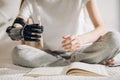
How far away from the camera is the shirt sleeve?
1252 mm

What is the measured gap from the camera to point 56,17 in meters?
1.28

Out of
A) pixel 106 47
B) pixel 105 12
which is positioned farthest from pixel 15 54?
pixel 105 12

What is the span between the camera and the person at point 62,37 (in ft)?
3.28

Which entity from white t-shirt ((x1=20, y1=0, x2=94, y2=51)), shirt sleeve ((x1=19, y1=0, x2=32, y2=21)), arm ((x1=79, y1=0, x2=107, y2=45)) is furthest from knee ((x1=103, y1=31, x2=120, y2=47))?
shirt sleeve ((x1=19, y1=0, x2=32, y2=21))

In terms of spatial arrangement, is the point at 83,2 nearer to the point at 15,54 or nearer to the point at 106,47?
the point at 106,47

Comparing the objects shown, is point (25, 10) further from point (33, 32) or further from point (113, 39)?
point (113, 39)

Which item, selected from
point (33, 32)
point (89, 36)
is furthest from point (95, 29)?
point (33, 32)

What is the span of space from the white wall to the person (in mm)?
287

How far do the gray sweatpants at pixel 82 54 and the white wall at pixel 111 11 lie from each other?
0.61m

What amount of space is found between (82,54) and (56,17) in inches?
11.7

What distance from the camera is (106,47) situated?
1.02 metres

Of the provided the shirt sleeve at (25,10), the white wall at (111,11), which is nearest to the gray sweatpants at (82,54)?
the shirt sleeve at (25,10)

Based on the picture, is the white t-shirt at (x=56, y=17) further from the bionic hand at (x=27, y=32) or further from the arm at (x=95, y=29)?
the bionic hand at (x=27, y=32)

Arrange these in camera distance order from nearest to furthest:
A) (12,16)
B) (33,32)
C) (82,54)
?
(33,32), (82,54), (12,16)
